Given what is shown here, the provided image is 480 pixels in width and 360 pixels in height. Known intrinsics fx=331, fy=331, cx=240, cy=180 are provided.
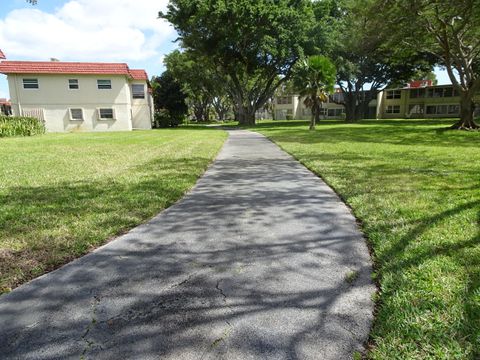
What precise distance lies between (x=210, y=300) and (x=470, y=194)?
17.1ft

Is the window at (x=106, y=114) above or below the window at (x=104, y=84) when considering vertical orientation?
below

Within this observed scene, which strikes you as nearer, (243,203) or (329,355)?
(329,355)

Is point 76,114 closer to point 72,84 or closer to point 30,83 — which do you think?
point 72,84

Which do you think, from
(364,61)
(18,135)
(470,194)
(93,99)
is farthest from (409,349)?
(364,61)

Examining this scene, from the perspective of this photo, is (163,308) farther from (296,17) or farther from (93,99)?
(296,17)

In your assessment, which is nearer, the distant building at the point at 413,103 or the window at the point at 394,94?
the distant building at the point at 413,103

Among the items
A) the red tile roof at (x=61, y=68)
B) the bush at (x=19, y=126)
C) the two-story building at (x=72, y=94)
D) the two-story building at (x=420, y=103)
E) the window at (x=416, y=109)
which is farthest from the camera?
the window at (x=416, y=109)

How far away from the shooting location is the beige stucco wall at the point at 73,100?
95.8ft

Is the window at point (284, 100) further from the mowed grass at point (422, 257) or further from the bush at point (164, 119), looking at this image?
the mowed grass at point (422, 257)

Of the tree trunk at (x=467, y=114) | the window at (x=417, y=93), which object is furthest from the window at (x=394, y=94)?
the tree trunk at (x=467, y=114)

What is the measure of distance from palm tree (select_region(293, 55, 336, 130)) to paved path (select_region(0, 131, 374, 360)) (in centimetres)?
2186

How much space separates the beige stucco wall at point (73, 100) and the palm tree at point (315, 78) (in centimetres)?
1635

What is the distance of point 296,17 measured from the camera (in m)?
31.3

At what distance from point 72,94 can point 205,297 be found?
3215 cm
